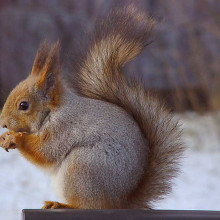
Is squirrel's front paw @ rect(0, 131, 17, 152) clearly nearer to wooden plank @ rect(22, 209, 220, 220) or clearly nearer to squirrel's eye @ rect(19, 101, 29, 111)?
squirrel's eye @ rect(19, 101, 29, 111)

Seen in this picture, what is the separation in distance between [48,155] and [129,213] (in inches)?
8.6

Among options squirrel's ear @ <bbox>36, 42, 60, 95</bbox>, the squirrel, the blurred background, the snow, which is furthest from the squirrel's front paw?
the blurred background

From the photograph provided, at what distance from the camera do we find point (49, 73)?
1113mm

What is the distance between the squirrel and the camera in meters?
1.05

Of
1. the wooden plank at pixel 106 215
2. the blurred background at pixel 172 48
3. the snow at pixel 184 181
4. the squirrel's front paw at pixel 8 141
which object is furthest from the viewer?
the blurred background at pixel 172 48

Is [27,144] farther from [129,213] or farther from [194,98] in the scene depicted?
[194,98]

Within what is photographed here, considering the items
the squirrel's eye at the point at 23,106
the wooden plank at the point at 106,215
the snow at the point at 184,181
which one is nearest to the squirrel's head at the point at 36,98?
the squirrel's eye at the point at 23,106

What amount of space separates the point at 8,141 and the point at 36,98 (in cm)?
11

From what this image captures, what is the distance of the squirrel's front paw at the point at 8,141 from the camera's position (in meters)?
1.05

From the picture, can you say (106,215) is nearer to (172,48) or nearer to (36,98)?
(36,98)

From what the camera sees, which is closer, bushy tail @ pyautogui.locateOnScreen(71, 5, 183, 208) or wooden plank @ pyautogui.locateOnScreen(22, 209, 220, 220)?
wooden plank @ pyautogui.locateOnScreen(22, 209, 220, 220)

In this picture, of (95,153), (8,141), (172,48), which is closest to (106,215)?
(95,153)

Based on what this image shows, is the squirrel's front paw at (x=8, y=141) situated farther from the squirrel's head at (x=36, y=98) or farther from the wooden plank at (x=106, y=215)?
the wooden plank at (x=106, y=215)

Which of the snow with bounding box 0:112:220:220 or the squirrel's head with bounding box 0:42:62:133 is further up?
the snow with bounding box 0:112:220:220
